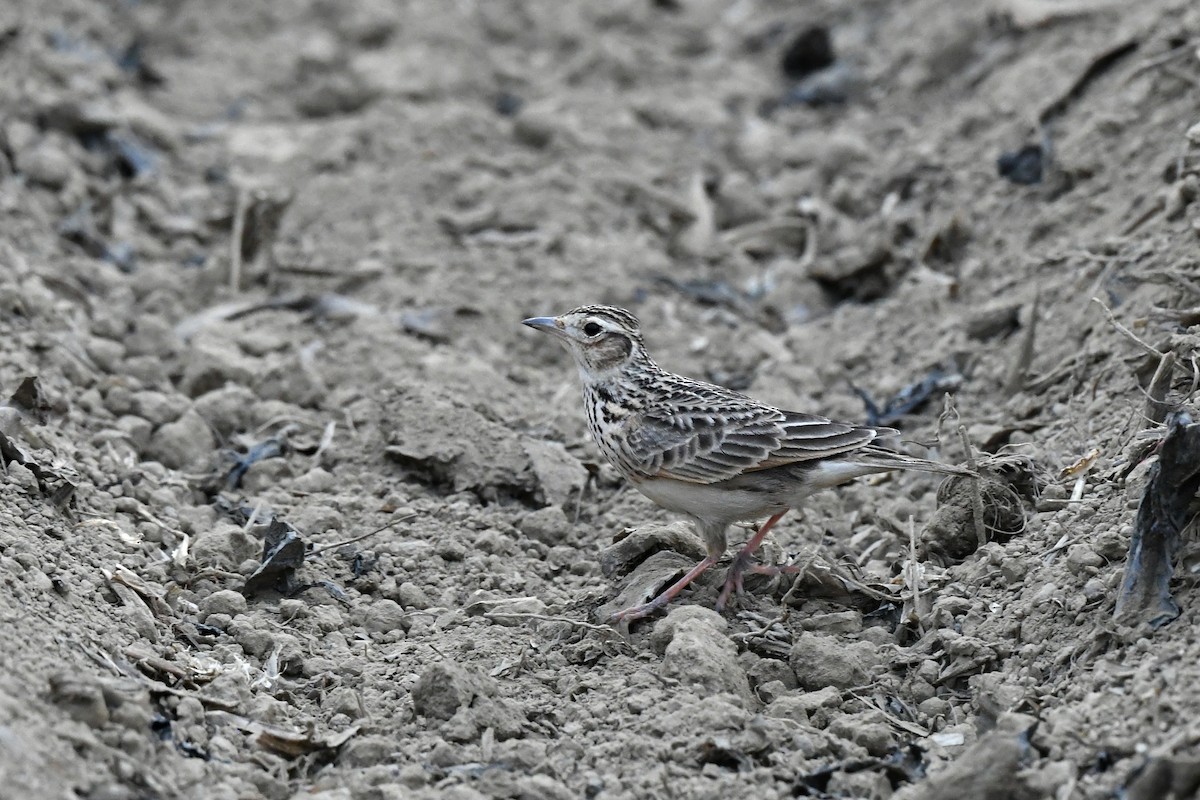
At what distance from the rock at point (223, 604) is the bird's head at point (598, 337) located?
178 cm

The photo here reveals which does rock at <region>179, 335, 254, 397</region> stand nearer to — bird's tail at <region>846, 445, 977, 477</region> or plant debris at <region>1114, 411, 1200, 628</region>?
bird's tail at <region>846, 445, 977, 477</region>

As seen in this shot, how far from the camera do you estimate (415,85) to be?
39.8 feet

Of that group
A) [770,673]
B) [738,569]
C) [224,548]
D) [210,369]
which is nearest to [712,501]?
[738,569]

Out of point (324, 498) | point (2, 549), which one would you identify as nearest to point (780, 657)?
point (324, 498)

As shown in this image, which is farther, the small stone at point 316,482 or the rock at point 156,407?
the rock at point 156,407

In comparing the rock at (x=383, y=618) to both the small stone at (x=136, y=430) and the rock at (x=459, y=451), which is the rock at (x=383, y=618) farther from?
the small stone at (x=136, y=430)

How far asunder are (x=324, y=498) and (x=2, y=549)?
1.80 m

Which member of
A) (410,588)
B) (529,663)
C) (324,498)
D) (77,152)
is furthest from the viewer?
(77,152)

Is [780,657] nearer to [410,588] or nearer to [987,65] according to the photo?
[410,588]

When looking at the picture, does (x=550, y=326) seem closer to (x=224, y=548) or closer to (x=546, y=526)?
(x=546, y=526)

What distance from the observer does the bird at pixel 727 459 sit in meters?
5.85

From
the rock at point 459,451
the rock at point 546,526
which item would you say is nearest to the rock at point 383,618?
the rock at point 546,526

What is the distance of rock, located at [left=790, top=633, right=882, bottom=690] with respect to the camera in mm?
5289

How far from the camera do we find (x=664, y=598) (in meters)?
5.72
